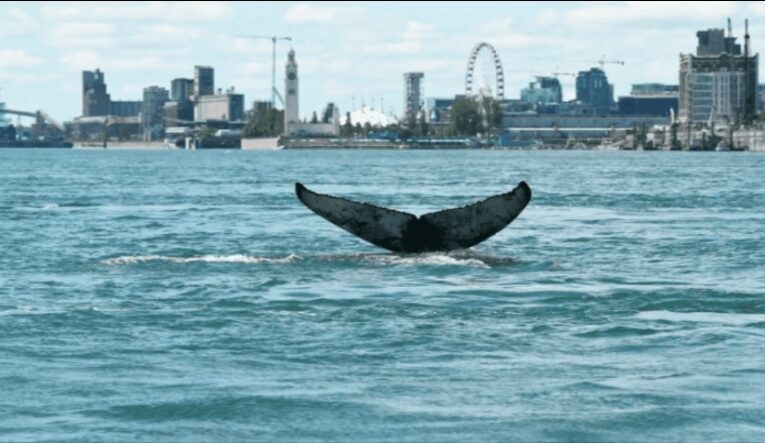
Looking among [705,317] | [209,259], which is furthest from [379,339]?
[209,259]

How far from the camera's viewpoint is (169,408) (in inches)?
699

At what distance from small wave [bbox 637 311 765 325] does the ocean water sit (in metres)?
0.05

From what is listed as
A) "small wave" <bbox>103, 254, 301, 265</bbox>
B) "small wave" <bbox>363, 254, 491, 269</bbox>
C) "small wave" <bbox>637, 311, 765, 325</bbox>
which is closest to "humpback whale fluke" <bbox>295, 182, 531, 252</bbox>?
"small wave" <bbox>363, 254, 491, 269</bbox>

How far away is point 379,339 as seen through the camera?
22.5 m

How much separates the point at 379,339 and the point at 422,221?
9.90 metres

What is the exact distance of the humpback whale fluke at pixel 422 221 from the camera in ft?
103

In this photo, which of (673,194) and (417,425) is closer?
(417,425)

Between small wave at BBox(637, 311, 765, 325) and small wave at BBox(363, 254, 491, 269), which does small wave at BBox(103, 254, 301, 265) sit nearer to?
small wave at BBox(363, 254, 491, 269)

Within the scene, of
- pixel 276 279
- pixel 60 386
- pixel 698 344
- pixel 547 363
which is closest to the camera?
pixel 60 386

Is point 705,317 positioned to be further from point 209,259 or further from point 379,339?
point 209,259

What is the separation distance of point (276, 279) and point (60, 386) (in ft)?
35.9

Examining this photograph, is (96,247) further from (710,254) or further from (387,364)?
(387,364)

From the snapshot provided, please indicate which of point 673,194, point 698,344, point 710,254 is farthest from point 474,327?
point 673,194

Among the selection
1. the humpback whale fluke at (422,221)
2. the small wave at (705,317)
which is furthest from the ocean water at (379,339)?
the humpback whale fluke at (422,221)
